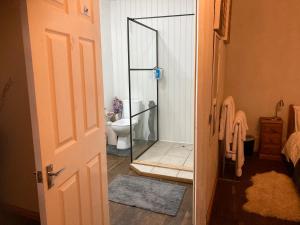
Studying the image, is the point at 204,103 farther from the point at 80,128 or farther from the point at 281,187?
the point at 281,187

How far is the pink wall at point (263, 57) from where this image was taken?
361cm

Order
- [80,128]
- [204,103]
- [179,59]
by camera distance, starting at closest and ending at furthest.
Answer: [80,128]
[204,103]
[179,59]

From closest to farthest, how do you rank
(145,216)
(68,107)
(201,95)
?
(68,107) → (201,95) → (145,216)

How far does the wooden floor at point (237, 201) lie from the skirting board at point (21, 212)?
1.58 metres

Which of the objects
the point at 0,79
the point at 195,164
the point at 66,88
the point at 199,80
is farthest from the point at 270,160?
the point at 0,79

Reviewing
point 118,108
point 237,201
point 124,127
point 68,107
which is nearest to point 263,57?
point 237,201

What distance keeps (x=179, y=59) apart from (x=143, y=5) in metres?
1.12

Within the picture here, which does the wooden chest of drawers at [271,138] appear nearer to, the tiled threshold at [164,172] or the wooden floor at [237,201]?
the wooden floor at [237,201]

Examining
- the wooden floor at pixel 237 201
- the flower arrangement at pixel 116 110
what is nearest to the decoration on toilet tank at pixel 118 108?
the flower arrangement at pixel 116 110

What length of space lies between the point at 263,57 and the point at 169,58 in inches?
57.7

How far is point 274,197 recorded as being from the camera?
2.62 m

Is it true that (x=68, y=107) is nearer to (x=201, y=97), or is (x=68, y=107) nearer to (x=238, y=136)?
(x=201, y=97)

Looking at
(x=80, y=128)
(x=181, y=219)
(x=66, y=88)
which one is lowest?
(x=181, y=219)

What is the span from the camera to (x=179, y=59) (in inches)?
162
